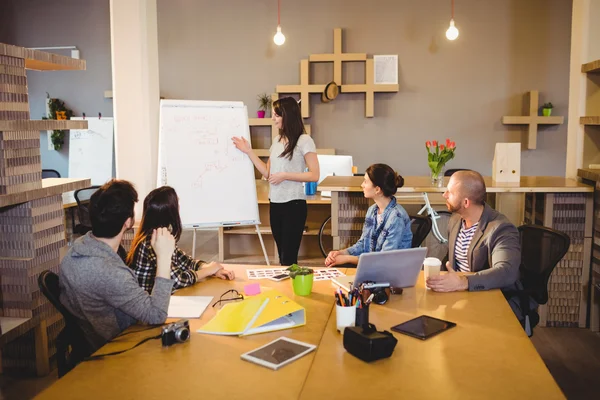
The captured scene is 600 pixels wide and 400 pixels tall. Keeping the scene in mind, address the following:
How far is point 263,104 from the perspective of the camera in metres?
6.99

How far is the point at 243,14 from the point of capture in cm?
701

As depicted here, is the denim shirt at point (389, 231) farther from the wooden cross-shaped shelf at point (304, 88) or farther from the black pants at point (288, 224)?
Answer: the wooden cross-shaped shelf at point (304, 88)

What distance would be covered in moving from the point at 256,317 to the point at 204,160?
6.55ft

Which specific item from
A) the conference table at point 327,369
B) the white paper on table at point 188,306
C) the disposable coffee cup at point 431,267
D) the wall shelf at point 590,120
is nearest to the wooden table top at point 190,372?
the conference table at point 327,369

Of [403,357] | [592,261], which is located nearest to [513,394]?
[403,357]

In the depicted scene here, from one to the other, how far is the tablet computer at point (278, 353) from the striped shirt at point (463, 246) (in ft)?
4.02

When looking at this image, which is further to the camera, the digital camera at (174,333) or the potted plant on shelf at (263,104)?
the potted plant on shelf at (263,104)

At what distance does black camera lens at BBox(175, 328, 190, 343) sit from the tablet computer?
0.73 feet

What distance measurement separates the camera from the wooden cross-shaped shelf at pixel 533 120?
21.3 feet

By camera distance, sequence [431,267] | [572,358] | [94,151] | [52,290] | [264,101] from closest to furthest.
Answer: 1. [52,290]
2. [431,267]
3. [572,358]
4. [264,101]
5. [94,151]

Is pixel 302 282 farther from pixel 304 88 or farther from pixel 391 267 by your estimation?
pixel 304 88

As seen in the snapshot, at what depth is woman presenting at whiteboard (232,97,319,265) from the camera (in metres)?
3.65

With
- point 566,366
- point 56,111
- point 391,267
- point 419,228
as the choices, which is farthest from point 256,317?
point 56,111

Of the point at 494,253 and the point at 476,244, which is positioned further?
the point at 476,244
